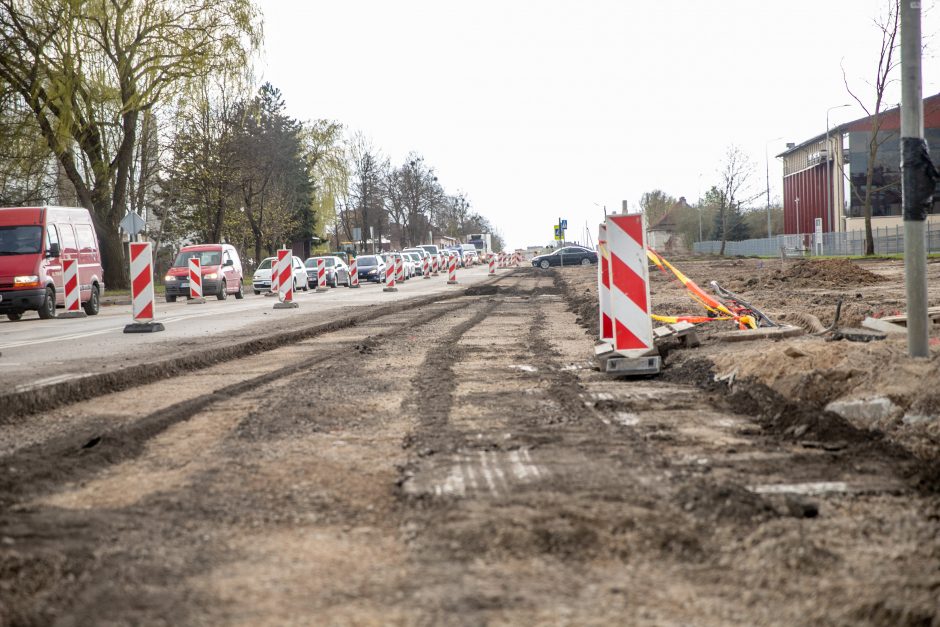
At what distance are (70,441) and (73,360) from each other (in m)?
5.34

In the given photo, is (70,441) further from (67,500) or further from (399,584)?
(399,584)

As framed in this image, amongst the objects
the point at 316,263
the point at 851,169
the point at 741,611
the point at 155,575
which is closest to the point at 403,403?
the point at 155,575

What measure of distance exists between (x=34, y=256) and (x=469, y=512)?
66.9 ft

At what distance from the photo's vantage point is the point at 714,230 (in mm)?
99312

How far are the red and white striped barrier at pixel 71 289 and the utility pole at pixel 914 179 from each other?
2028cm

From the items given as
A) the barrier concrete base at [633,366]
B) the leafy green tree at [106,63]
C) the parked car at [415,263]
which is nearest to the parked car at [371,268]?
the parked car at [415,263]

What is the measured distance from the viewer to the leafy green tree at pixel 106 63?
3044cm

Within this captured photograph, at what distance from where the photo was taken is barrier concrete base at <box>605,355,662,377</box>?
8203mm

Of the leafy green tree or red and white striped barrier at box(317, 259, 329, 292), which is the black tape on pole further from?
red and white striped barrier at box(317, 259, 329, 292)

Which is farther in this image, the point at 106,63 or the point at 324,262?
the point at 324,262

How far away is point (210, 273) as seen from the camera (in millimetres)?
31359

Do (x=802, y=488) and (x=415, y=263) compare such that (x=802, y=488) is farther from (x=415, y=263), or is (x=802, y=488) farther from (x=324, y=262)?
(x=415, y=263)

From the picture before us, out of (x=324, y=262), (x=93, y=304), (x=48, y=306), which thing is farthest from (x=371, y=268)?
(x=48, y=306)

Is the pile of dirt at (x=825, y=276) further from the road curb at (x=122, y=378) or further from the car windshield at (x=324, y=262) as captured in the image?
the car windshield at (x=324, y=262)
